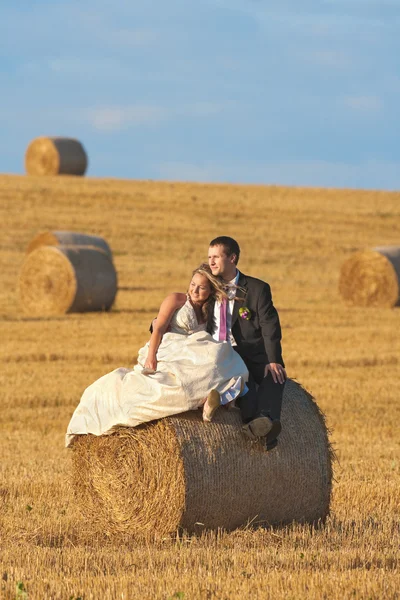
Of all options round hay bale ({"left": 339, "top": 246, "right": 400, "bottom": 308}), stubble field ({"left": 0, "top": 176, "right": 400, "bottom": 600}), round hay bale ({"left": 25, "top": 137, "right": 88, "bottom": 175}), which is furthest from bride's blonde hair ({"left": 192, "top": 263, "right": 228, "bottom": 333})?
round hay bale ({"left": 25, "top": 137, "right": 88, "bottom": 175})

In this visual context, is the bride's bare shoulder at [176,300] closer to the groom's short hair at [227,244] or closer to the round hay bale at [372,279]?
the groom's short hair at [227,244]

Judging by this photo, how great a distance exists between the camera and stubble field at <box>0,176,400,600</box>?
6172 mm

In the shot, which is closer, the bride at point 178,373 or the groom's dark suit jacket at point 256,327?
the bride at point 178,373

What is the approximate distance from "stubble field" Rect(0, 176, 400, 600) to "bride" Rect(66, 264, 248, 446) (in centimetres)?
85

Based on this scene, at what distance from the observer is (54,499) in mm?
9016

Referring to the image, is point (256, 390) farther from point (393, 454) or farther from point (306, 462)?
point (393, 454)

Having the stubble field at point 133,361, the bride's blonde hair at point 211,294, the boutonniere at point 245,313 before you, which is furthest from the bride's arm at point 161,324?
the stubble field at point 133,361

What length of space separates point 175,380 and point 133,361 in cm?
1000

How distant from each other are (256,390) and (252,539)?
101 cm

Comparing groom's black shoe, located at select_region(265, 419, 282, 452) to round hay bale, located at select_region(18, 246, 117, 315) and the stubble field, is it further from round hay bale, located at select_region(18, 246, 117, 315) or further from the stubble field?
round hay bale, located at select_region(18, 246, 117, 315)

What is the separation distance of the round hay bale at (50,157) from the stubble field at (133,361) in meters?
5.20

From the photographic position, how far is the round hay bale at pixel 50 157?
50625 mm

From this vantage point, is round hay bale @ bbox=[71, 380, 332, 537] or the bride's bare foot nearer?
the bride's bare foot

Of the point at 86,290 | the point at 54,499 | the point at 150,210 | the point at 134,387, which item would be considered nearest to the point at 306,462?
the point at 134,387
